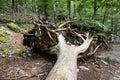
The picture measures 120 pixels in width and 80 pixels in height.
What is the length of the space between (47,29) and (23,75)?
2842 millimetres

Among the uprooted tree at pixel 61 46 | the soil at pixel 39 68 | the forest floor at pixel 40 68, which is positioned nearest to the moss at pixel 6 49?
the forest floor at pixel 40 68

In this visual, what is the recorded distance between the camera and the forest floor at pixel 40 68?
5645 mm

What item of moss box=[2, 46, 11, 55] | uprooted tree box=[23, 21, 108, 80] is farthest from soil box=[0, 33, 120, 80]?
moss box=[2, 46, 11, 55]

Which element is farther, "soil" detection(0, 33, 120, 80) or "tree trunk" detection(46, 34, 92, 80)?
"soil" detection(0, 33, 120, 80)

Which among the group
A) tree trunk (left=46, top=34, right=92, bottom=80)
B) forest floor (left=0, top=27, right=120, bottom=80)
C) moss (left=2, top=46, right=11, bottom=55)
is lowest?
forest floor (left=0, top=27, right=120, bottom=80)

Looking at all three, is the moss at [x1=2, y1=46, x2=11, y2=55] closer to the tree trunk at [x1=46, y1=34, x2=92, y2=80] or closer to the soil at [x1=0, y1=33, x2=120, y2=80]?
the soil at [x1=0, y1=33, x2=120, y2=80]

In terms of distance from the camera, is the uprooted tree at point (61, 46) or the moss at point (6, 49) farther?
the moss at point (6, 49)

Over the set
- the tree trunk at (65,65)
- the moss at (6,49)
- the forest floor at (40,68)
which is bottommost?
the forest floor at (40,68)

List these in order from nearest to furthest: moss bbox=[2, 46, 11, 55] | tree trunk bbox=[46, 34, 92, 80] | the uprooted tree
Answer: tree trunk bbox=[46, 34, 92, 80]
the uprooted tree
moss bbox=[2, 46, 11, 55]

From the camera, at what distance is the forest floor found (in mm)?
5645

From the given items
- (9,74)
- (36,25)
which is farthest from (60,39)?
(9,74)

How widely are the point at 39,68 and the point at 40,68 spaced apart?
4cm

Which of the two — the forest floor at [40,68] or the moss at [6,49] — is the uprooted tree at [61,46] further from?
the moss at [6,49]

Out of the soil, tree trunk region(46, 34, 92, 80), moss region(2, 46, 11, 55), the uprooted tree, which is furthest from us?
moss region(2, 46, 11, 55)
